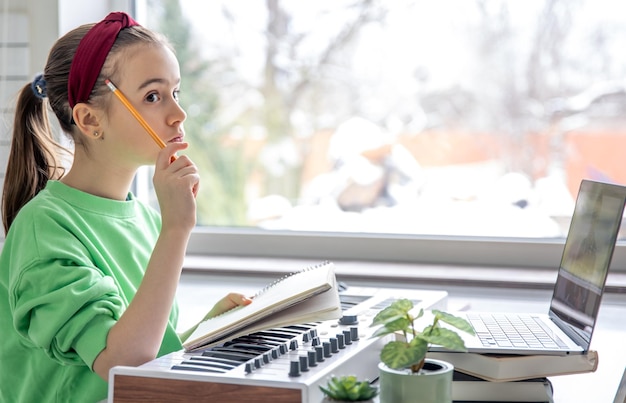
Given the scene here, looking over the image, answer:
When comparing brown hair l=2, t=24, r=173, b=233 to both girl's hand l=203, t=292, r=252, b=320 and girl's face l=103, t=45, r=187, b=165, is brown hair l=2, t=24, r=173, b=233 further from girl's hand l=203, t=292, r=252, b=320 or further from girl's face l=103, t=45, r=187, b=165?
girl's hand l=203, t=292, r=252, b=320

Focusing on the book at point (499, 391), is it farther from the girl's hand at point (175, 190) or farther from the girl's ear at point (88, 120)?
the girl's ear at point (88, 120)

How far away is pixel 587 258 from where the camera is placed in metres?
1.20

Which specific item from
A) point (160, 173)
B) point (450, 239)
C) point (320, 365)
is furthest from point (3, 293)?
point (450, 239)

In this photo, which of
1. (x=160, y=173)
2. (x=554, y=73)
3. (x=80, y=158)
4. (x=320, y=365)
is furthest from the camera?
(x=554, y=73)

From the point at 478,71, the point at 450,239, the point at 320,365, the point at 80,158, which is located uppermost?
the point at 478,71

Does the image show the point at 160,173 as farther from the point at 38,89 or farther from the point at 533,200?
the point at 533,200

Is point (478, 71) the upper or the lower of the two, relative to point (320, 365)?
upper

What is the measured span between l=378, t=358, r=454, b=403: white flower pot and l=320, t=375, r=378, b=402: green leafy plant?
0.03 meters

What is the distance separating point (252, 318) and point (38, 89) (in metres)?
0.60

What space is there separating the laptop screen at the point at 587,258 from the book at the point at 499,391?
8 cm

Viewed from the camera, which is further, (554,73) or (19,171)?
(554,73)

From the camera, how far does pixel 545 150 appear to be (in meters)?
2.07

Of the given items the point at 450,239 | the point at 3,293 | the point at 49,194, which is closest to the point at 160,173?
the point at 49,194

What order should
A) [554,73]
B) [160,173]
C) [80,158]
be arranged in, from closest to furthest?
[160,173] < [80,158] < [554,73]
